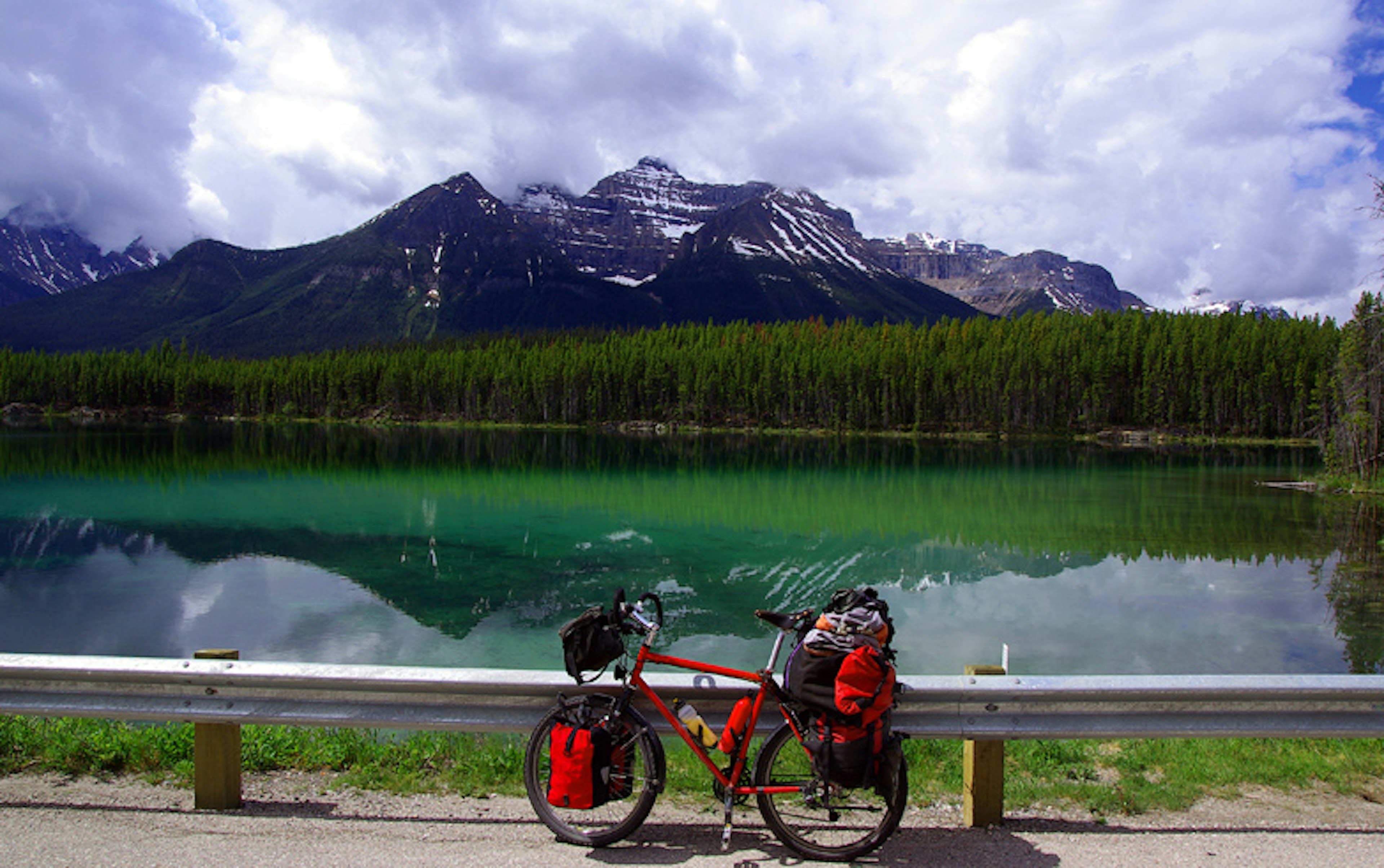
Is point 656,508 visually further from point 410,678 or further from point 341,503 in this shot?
point 410,678

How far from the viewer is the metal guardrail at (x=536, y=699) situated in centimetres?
546

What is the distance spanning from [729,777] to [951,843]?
1.50 meters

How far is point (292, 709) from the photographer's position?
18.4 feet

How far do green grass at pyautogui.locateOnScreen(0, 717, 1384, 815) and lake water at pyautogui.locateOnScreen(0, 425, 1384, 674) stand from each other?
266 inches

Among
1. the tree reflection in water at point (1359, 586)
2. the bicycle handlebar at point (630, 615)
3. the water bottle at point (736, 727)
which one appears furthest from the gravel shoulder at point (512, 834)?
the tree reflection in water at point (1359, 586)

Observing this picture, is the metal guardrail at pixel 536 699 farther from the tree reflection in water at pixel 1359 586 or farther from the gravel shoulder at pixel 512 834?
the tree reflection in water at pixel 1359 586

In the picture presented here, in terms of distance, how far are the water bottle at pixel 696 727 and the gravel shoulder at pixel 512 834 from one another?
2.20 feet

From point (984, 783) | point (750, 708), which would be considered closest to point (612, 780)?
point (750, 708)

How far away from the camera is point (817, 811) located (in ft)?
18.7

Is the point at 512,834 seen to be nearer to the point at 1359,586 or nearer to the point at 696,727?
the point at 696,727

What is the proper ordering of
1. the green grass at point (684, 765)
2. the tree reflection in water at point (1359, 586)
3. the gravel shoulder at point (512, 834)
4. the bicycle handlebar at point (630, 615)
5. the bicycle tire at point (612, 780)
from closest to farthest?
the gravel shoulder at point (512, 834) < the bicycle tire at point (612, 780) < the bicycle handlebar at point (630, 615) < the green grass at point (684, 765) < the tree reflection in water at point (1359, 586)

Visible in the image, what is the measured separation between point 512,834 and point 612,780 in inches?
29.9

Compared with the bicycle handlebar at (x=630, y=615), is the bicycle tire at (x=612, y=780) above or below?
below

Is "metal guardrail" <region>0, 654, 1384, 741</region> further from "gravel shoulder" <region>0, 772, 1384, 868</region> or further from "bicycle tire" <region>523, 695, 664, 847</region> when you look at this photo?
"gravel shoulder" <region>0, 772, 1384, 868</region>
